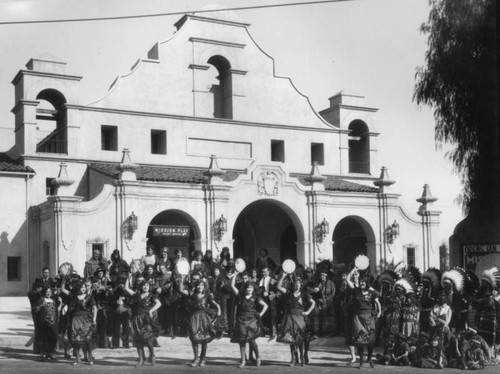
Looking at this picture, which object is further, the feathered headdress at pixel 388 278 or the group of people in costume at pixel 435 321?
the feathered headdress at pixel 388 278

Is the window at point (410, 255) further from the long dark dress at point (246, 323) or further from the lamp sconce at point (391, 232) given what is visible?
the long dark dress at point (246, 323)

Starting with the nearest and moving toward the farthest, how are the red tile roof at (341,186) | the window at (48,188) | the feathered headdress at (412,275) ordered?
the feathered headdress at (412,275) → the window at (48,188) → the red tile roof at (341,186)

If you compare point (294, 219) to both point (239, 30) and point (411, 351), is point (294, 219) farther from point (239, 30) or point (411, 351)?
point (411, 351)

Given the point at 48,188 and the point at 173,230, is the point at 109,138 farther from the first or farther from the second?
the point at 173,230

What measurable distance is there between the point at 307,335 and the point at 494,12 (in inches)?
359

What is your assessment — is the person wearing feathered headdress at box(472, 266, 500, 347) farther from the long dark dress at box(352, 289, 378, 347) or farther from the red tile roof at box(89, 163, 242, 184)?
the red tile roof at box(89, 163, 242, 184)

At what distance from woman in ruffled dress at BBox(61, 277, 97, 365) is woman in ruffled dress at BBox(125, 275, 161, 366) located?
80 centimetres

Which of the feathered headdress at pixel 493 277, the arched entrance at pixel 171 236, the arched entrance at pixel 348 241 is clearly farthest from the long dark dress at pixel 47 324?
the arched entrance at pixel 348 241

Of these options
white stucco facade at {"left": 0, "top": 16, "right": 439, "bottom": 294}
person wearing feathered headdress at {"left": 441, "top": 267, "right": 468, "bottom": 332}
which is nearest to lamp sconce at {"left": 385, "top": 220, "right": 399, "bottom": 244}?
white stucco facade at {"left": 0, "top": 16, "right": 439, "bottom": 294}

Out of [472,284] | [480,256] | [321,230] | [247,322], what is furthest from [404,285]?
[321,230]

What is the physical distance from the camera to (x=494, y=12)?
18672 millimetres

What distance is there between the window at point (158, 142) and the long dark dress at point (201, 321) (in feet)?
61.3

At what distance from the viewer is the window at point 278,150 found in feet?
118

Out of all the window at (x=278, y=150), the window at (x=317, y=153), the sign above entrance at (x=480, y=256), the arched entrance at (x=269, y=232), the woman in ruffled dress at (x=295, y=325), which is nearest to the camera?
the woman in ruffled dress at (x=295, y=325)
